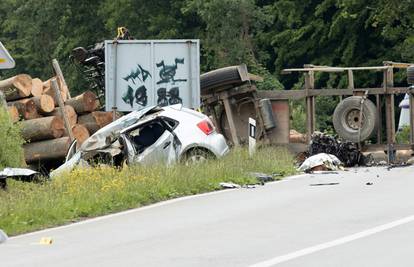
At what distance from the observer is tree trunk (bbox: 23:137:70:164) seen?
25.0 meters

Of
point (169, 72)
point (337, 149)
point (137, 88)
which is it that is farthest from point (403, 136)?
point (137, 88)

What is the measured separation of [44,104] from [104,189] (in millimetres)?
11438

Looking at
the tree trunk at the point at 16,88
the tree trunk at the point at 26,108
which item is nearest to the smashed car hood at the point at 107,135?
the tree trunk at the point at 26,108

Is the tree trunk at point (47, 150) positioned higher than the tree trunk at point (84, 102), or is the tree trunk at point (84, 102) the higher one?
the tree trunk at point (84, 102)

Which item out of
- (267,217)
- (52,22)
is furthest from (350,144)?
(52,22)

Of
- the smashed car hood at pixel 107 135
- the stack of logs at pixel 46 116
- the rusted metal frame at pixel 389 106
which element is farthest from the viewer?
the rusted metal frame at pixel 389 106

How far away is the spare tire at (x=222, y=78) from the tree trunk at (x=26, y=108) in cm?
468

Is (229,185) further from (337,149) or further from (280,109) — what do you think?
(280,109)

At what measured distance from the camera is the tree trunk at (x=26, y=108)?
84.3ft

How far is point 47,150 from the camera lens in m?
25.2

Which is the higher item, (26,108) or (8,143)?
(26,108)

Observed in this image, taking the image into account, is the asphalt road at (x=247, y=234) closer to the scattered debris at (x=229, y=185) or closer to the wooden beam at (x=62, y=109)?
the scattered debris at (x=229, y=185)

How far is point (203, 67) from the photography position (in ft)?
153

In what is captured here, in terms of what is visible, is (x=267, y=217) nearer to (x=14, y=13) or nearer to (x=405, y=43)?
(x=405, y=43)
